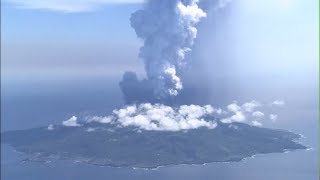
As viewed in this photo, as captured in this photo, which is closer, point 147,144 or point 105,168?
point 105,168

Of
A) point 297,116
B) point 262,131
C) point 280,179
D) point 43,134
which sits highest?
point 297,116

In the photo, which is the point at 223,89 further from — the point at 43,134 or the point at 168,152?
the point at 43,134

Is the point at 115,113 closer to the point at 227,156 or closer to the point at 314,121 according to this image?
the point at 227,156

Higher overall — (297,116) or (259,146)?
(297,116)

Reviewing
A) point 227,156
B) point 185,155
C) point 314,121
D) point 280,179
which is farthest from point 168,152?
point 314,121

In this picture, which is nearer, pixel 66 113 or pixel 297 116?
pixel 66 113

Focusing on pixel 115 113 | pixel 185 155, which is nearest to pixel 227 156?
pixel 185 155

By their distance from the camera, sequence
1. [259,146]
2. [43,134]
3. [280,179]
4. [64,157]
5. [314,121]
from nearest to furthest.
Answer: [280,179], [64,157], [43,134], [259,146], [314,121]

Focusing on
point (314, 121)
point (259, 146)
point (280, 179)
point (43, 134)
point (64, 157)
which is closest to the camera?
point (280, 179)

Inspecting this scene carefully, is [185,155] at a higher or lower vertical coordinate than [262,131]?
lower
